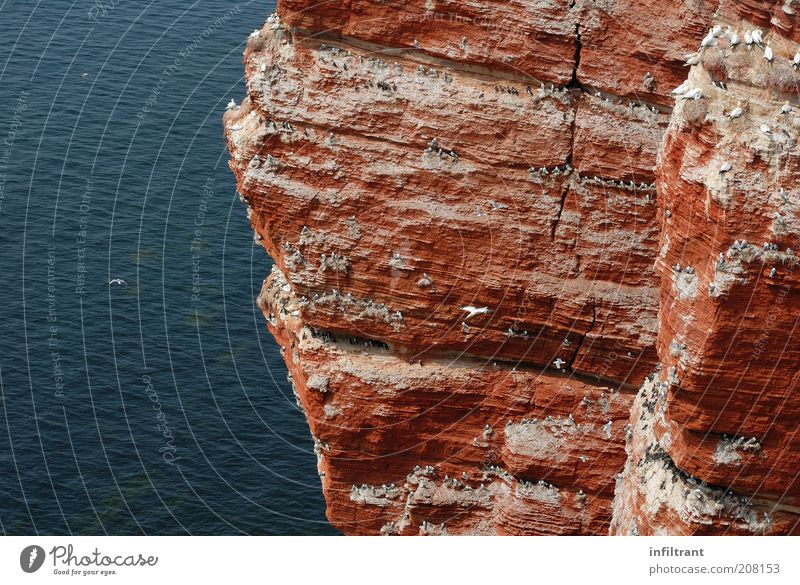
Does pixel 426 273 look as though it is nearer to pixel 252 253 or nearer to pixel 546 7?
pixel 546 7

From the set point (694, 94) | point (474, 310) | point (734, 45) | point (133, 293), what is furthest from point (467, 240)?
point (133, 293)

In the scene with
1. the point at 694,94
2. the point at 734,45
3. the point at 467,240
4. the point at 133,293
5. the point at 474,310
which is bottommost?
the point at 133,293

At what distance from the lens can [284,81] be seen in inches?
1967

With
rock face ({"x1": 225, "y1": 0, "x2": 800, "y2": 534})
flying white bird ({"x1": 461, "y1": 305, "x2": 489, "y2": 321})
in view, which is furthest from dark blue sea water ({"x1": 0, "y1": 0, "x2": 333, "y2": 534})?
flying white bird ({"x1": 461, "y1": 305, "x2": 489, "y2": 321})

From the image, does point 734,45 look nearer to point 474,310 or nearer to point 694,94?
point 694,94

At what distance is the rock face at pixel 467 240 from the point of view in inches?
1914

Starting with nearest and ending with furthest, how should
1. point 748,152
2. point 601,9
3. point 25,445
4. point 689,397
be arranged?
point 748,152 < point 689,397 < point 601,9 < point 25,445

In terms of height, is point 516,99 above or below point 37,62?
above

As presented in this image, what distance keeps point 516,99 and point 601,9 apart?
4.48 meters

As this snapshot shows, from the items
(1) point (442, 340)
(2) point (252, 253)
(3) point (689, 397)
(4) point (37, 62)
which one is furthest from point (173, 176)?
(3) point (689, 397)

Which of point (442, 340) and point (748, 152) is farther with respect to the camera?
point (442, 340)

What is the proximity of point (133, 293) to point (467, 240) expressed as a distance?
7374 centimetres

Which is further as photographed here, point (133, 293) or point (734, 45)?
point (133, 293)

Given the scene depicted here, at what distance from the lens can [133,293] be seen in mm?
119438
